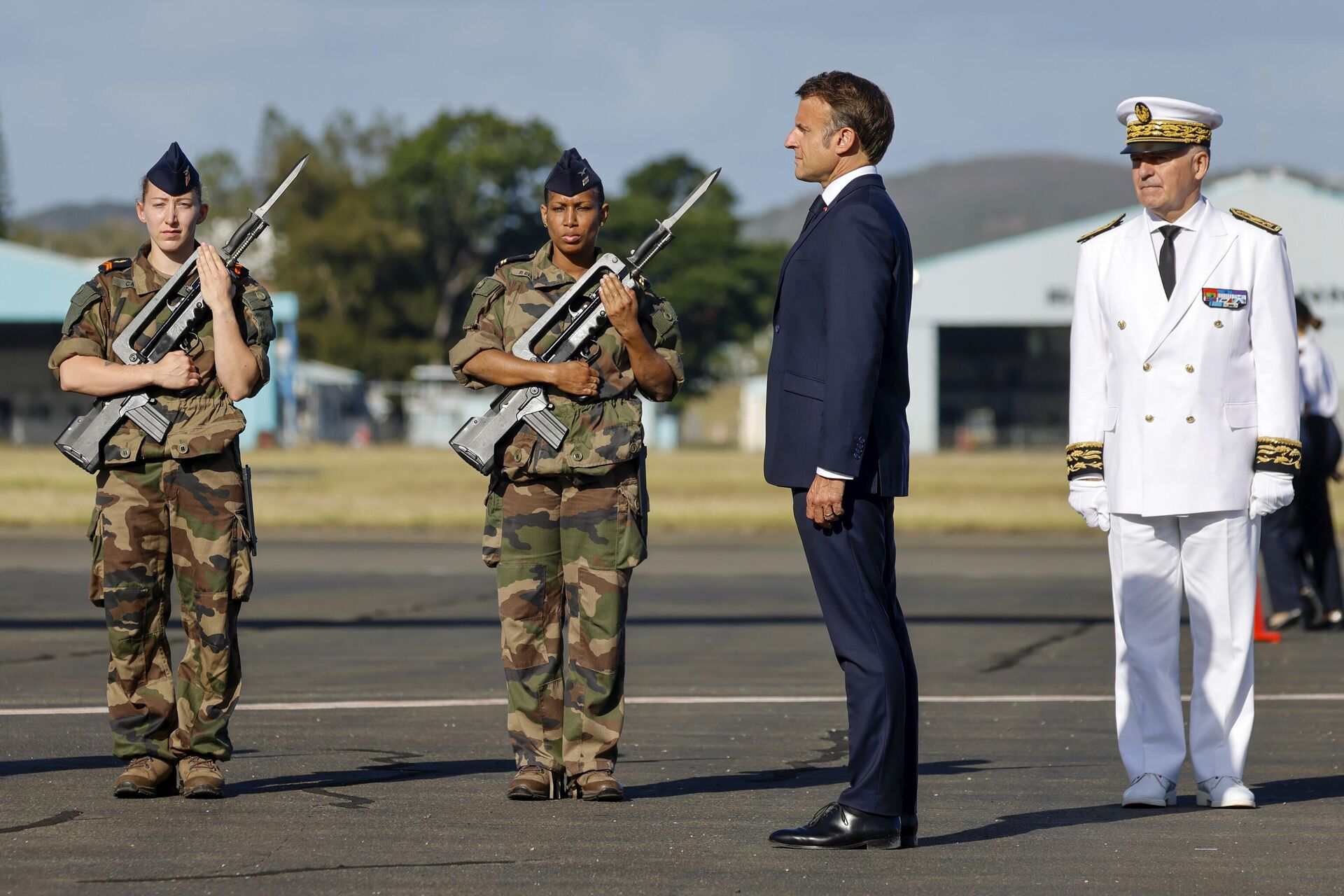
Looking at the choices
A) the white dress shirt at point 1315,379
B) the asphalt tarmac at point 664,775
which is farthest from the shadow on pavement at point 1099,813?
the white dress shirt at point 1315,379

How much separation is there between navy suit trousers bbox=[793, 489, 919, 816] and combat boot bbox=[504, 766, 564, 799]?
4.03 feet

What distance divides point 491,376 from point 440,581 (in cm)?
1108

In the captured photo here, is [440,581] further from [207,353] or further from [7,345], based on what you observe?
[7,345]

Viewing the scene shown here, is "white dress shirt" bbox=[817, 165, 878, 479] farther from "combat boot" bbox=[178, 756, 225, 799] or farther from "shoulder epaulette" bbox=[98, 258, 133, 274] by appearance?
"combat boot" bbox=[178, 756, 225, 799]

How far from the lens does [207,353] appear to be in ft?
21.5

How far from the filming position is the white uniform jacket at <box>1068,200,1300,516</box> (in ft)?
21.5

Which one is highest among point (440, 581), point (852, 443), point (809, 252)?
point (809, 252)

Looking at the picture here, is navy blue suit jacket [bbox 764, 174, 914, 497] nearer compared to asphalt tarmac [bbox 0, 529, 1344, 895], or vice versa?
asphalt tarmac [bbox 0, 529, 1344, 895]

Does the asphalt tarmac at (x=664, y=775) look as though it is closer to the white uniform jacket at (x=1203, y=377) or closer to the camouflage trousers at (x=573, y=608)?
the camouflage trousers at (x=573, y=608)

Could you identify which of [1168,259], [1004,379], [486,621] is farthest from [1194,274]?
[1004,379]

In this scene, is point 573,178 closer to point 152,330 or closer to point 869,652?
point 152,330

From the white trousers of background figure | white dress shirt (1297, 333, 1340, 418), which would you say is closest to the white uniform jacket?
the white trousers of background figure

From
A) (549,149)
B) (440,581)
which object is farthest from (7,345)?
(440,581)

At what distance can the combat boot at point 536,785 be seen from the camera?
260 inches
